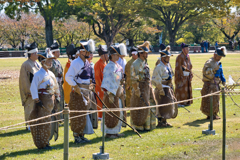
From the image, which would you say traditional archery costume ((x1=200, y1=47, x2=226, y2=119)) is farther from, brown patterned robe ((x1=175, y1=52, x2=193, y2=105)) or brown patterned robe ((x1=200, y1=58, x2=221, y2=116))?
brown patterned robe ((x1=175, y1=52, x2=193, y2=105))

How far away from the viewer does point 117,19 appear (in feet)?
157

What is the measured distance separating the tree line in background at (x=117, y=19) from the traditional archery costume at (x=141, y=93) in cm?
2191

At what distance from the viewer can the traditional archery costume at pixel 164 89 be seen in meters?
8.16

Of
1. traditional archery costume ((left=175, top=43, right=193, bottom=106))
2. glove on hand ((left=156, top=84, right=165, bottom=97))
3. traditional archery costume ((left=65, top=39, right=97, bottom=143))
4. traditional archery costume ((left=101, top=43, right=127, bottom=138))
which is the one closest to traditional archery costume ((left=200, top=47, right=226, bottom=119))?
glove on hand ((left=156, top=84, right=165, bottom=97))

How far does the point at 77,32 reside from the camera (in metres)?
59.9

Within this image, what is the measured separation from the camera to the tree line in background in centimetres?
4009

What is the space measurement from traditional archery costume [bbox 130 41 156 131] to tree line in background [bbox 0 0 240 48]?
21.9 m

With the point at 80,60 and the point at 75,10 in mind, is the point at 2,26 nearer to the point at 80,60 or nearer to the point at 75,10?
the point at 75,10

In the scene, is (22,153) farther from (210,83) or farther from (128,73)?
(210,83)

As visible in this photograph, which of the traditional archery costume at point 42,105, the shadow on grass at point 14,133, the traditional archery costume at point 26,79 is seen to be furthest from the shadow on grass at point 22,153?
the shadow on grass at point 14,133

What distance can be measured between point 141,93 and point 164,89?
2.57ft

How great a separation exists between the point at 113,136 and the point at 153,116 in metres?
1.20

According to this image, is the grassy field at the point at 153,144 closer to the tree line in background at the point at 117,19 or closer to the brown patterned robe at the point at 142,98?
the brown patterned robe at the point at 142,98

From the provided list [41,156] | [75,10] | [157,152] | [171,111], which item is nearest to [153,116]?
[171,111]
